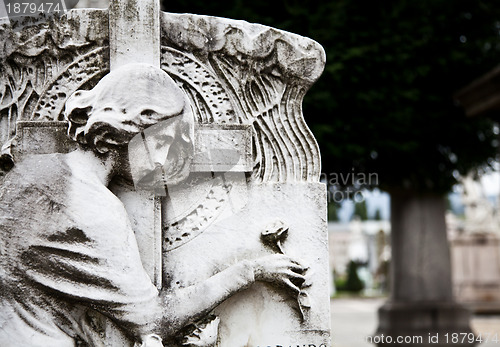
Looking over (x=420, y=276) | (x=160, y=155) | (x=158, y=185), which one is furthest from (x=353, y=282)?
(x=160, y=155)

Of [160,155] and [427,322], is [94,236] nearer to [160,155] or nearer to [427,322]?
[160,155]

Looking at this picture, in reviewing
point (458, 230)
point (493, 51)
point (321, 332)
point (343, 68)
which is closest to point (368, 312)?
point (458, 230)

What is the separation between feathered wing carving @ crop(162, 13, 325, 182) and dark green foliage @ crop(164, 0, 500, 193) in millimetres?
2975

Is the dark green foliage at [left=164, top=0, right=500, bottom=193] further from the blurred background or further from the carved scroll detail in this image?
the carved scroll detail

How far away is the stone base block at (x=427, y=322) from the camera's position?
827 cm

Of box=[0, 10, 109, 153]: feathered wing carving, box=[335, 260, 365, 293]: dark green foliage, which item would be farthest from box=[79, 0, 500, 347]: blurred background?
box=[335, 260, 365, 293]: dark green foliage

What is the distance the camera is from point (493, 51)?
24.4 feet

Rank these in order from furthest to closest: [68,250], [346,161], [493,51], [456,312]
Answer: [456,312] < [493,51] < [346,161] < [68,250]

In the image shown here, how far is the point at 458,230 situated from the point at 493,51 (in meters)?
9.69

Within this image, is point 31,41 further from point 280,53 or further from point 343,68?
point 343,68

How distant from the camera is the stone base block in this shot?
8.27 meters

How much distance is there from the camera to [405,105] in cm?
692

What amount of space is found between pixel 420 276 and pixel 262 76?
651 centimetres

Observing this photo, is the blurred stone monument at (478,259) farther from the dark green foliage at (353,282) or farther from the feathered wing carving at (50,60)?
the feathered wing carving at (50,60)
